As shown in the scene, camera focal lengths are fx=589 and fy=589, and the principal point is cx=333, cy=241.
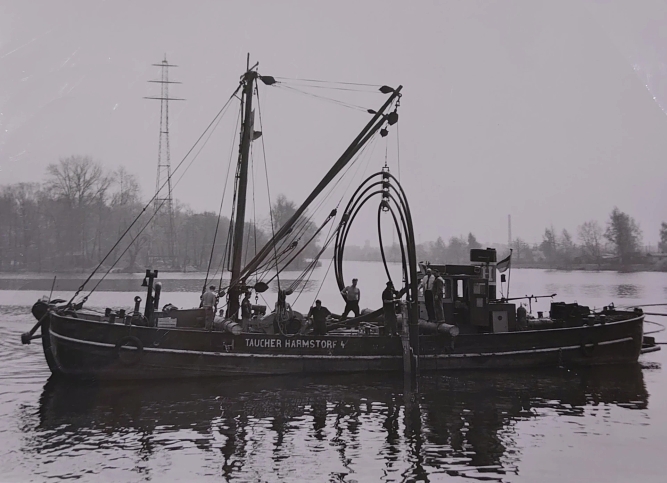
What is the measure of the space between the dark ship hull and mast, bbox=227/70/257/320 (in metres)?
2.51

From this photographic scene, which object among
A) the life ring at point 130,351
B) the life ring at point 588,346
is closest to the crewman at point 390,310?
the life ring at point 588,346

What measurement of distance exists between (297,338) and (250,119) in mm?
8452

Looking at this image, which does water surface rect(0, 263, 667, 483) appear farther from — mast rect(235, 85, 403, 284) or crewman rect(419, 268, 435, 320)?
mast rect(235, 85, 403, 284)

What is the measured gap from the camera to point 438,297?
63.3 feet

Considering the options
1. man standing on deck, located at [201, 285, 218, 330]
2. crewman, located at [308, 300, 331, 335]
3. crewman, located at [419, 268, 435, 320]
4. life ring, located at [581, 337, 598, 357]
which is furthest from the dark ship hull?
man standing on deck, located at [201, 285, 218, 330]

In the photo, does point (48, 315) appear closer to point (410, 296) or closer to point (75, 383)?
point (75, 383)

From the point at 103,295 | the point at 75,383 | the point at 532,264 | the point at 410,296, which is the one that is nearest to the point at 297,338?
the point at 410,296

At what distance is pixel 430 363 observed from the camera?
63.3ft

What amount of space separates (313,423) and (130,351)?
639cm

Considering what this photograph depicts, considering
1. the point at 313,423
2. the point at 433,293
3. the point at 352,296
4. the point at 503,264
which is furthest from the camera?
the point at 503,264

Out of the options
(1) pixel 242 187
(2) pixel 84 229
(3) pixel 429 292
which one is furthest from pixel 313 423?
(2) pixel 84 229

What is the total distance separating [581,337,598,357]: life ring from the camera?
68.0 feet

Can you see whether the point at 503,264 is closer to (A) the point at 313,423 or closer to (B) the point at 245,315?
(B) the point at 245,315

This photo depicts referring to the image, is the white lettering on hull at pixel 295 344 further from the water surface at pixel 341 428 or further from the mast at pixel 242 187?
the mast at pixel 242 187
